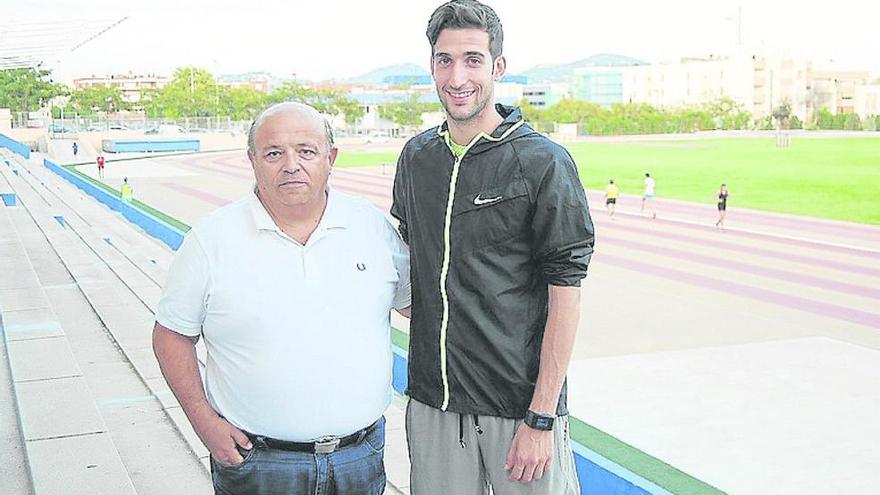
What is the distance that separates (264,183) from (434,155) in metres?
0.41

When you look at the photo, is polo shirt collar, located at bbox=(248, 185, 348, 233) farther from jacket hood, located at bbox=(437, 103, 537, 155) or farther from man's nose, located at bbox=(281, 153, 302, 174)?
jacket hood, located at bbox=(437, 103, 537, 155)

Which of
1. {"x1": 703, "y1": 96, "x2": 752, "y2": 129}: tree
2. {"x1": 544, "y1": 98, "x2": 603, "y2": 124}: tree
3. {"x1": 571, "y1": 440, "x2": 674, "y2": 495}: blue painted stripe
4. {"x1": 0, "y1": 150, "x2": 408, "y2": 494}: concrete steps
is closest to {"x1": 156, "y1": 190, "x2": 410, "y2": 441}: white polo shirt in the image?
{"x1": 571, "y1": 440, "x2": 674, "y2": 495}: blue painted stripe

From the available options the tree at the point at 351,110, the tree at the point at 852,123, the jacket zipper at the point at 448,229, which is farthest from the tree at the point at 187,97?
the jacket zipper at the point at 448,229

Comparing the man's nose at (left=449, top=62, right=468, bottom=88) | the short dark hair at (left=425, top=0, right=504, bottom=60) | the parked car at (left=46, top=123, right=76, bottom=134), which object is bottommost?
the man's nose at (left=449, top=62, right=468, bottom=88)

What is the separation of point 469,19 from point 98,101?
95153 mm

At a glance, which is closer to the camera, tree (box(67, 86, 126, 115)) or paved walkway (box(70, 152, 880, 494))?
paved walkway (box(70, 152, 880, 494))

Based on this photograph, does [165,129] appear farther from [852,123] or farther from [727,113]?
[727,113]

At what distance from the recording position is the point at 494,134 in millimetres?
2275

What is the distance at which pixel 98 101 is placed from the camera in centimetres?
9094

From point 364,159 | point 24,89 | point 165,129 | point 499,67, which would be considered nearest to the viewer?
point 499,67

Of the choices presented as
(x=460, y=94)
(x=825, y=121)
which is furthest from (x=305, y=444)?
(x=825, y=121)

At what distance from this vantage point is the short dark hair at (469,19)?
2.23 m

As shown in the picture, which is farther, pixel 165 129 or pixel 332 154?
pixel 165 129

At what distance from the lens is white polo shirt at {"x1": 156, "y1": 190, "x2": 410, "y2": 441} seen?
2.26 metres
